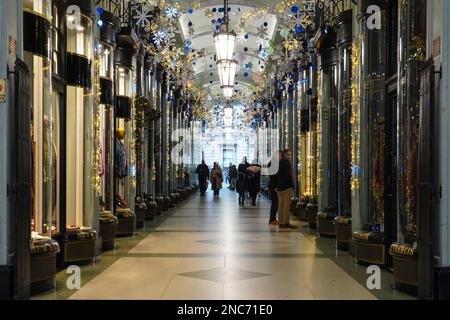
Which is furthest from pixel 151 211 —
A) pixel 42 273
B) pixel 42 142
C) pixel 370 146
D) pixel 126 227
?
pixel 42 273

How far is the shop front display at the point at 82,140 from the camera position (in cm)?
847

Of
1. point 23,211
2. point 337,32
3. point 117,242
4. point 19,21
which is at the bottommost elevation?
point 117,242

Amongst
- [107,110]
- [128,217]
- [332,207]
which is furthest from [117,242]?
[332,207]

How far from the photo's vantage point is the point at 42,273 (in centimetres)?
650

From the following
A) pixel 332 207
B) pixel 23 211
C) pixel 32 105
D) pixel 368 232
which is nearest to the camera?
pixel 23 211

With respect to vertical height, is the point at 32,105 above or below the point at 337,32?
below

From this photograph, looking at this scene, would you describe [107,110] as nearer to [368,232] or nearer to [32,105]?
[32,105]

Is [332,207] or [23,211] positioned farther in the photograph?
[332,207]

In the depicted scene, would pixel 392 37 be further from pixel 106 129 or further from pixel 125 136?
pixel 125 136

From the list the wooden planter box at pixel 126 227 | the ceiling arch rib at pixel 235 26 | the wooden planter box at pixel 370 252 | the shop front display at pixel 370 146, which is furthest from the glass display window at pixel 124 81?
the wooden planter box at pixel 370 252

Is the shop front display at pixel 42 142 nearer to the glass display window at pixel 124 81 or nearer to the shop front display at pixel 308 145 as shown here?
the glass display window at pixel 124 81

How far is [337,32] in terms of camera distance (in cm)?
1071
